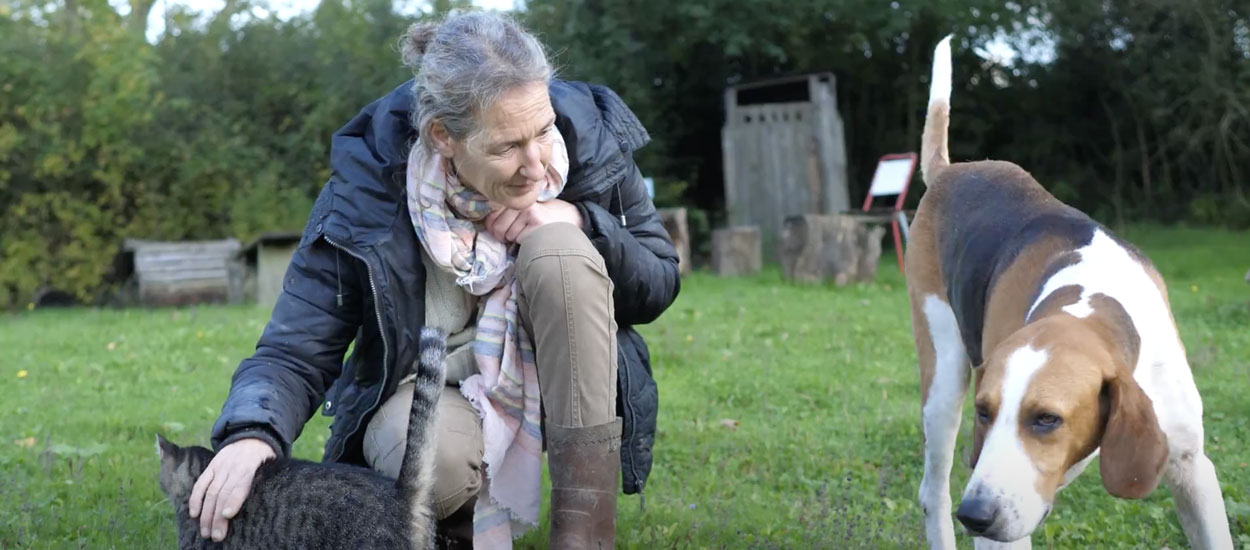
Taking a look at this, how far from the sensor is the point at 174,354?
7.12 m

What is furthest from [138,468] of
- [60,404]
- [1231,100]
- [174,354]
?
[1231,100]

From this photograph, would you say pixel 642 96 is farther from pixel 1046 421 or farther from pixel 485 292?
pixel 1046 421

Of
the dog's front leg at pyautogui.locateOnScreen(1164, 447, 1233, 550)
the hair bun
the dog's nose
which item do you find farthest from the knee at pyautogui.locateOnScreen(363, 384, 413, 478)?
the dog's front leg at pyautogui.locateOnScreen(1164, 447, 1233, 550)

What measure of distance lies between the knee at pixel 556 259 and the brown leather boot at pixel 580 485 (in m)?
0.34

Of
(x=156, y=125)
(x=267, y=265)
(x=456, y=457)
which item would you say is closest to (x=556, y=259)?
(x=456, y=457)

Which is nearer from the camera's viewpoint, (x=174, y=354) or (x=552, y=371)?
(x=552, y=371)

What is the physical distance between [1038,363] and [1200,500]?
0.64m

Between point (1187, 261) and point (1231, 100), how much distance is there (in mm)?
2856

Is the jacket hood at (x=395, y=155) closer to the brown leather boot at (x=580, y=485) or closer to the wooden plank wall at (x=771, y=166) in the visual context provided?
the brown leather boot at (x=580, y=485)

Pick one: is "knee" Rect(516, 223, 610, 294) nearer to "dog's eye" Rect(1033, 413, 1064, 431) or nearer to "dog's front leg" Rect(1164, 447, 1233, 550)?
"dog's eye" Rect(1033, 413, 1064, 431)

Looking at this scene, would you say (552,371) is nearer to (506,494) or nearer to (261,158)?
(506,494)

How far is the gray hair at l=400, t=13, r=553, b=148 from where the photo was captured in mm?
2791

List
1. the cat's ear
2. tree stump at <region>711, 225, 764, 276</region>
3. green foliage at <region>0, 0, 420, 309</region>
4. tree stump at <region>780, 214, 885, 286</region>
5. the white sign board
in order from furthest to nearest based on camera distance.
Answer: tree stump at <region>711, 225, 764, 276</region> → the white sign board → green foliage at <region>0, 0, 420, 309</region> → tree stump at <region>780, 214, 885, 286</region> → the cat's ear

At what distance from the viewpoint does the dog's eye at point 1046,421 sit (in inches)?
104
